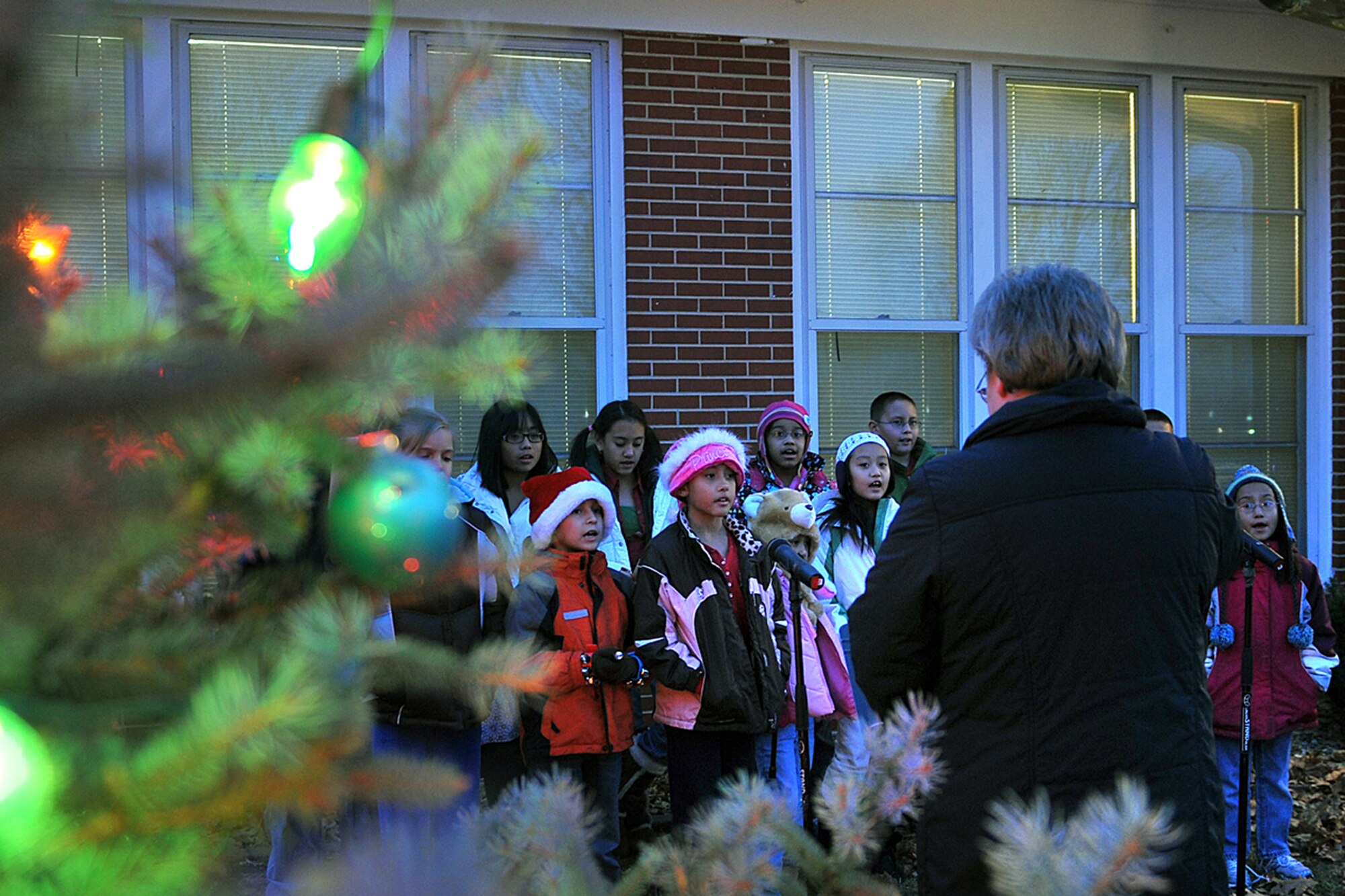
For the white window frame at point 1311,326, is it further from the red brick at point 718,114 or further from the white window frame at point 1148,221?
the red brick at point 718,114

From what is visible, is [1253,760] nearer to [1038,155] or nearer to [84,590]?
[1038,155]

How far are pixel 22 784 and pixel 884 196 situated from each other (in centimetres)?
653

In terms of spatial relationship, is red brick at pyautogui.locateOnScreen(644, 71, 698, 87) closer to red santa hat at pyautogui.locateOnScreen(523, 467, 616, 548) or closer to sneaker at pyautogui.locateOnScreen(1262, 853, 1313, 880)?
red santa hat at pyautogui.locateOnScreen(523, 467, 616, 548)

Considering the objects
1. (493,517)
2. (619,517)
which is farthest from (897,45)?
(493,517)

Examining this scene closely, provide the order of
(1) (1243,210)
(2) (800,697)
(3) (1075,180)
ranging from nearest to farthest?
(2) (800,697)
(3) (1075,180)
(1) (1243,210)

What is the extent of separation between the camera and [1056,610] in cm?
211

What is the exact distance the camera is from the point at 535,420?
5.24m

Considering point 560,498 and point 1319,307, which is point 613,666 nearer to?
point 560,498

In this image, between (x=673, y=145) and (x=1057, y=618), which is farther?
(x=673, y=145)

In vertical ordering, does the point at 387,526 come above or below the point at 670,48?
below

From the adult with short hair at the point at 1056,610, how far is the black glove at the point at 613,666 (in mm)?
2077

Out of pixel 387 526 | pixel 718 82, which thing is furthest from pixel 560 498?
pixel 387 526

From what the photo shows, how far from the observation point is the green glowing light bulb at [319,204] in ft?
2.39

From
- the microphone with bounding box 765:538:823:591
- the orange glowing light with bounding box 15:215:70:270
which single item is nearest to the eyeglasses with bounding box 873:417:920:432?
the microphone with bounding box 765:538:823:591
